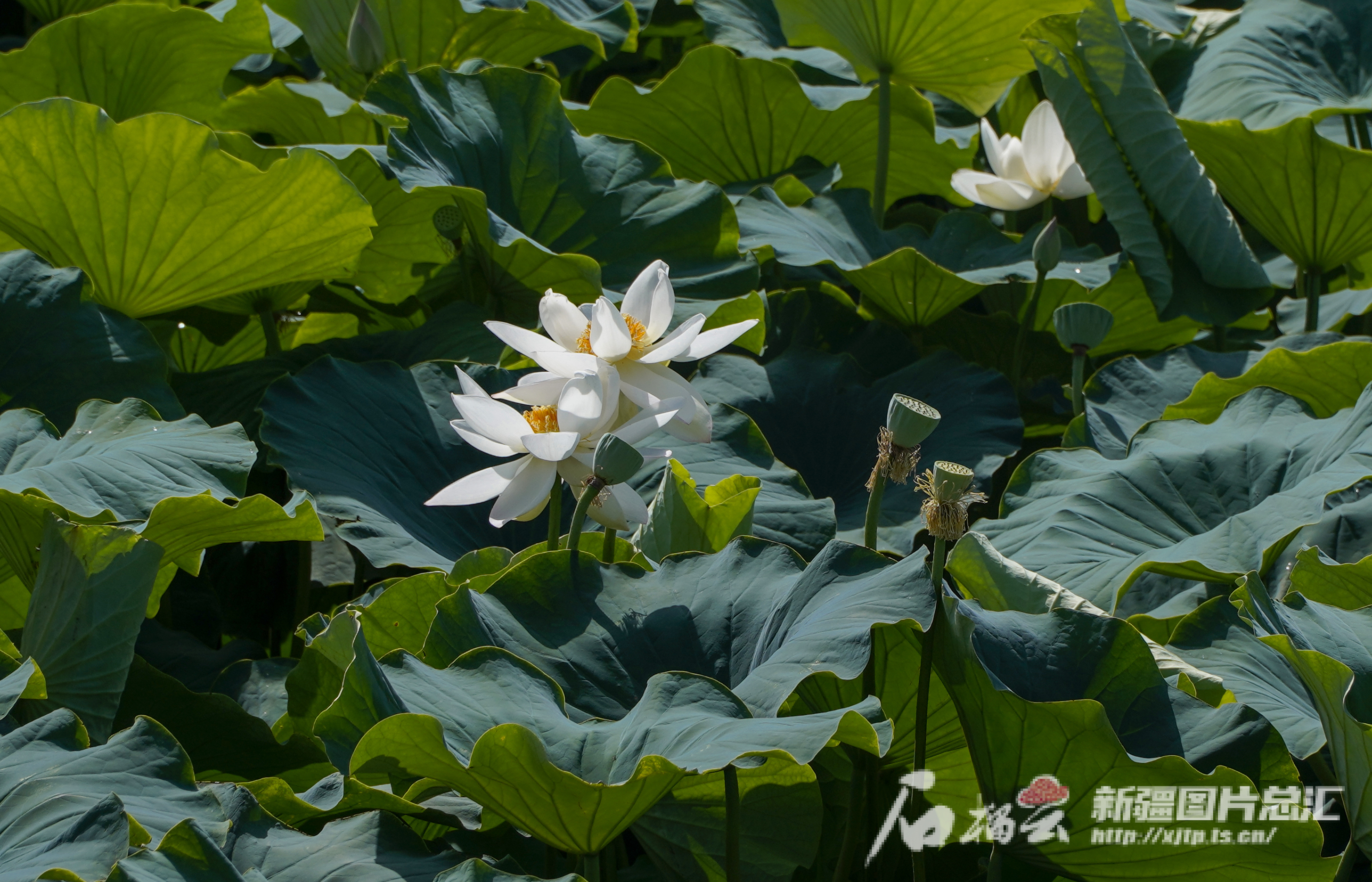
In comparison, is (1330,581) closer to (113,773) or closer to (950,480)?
(950,480)

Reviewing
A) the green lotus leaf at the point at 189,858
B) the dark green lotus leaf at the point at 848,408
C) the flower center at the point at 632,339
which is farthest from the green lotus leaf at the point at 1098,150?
the green lotus leaf at the point at 189,858

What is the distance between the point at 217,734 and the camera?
113 cm

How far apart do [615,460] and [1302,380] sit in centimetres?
111

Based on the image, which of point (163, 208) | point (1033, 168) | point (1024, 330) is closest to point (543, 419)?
point (163, 208)

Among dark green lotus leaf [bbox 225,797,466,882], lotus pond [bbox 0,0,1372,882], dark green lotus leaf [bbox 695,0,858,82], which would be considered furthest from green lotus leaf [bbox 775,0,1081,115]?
dark green lotus leaf [bbox 225,797,466,882]

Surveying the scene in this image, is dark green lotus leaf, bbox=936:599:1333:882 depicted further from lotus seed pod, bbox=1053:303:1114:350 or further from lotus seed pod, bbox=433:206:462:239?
lotus seed pod, bbox=433:206:462:239

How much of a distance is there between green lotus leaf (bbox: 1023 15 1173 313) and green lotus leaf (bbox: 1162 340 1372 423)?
0.91 feet

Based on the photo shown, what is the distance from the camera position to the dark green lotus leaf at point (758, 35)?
2344 millimetres

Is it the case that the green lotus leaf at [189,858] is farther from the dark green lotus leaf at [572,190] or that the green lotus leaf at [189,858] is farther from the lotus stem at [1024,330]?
the lotus stem at [1024,330]

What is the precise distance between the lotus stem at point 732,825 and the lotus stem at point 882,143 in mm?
1412

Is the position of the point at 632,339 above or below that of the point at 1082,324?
above

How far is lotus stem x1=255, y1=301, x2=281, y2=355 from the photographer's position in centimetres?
180

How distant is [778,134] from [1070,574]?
1.21 meters

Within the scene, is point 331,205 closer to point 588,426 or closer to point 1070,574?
point 588,426
